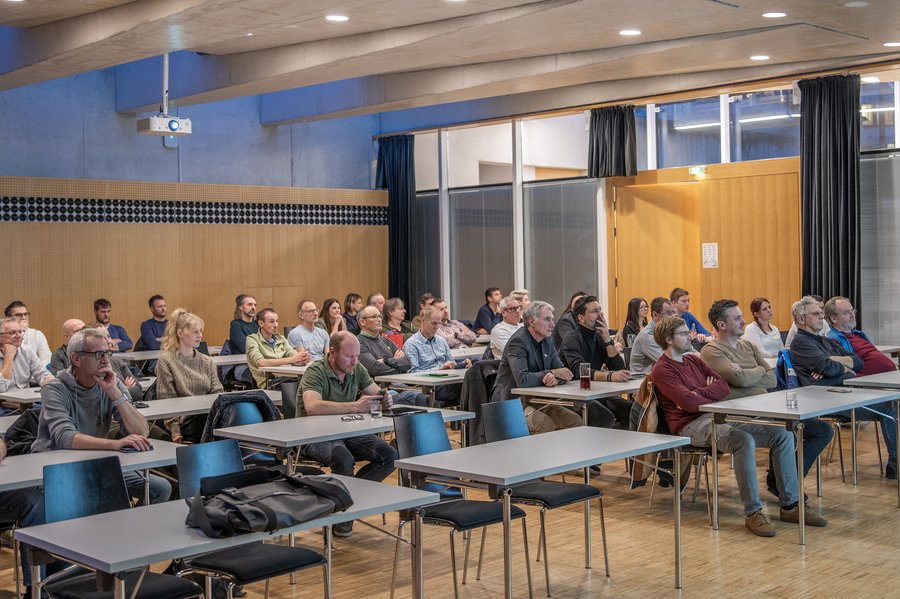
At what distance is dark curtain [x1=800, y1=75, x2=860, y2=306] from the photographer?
34.1 feet

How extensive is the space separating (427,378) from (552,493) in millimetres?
2910

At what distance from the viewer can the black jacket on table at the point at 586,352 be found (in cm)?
798

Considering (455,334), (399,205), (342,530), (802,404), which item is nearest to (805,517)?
(802,404)

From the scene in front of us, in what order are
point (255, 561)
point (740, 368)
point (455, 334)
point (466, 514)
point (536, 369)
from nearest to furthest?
point (255, 561) < point (466, 514) < point (740, 368) < point (536, 369) < point (455, 334)

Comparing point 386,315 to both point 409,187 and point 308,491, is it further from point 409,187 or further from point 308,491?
point 308,491

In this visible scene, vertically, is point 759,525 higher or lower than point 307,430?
lower

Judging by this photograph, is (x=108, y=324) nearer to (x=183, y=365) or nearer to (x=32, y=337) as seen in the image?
(x=32, y=337)

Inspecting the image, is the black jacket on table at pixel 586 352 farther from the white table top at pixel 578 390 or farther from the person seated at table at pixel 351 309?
the person seated at table at pixel 351 309

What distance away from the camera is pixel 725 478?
7867 mm

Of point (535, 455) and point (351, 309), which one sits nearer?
point (535, 455)

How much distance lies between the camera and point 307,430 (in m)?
5.61

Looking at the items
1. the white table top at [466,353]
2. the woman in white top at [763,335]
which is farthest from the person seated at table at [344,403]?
the woman in white top at [763,335]

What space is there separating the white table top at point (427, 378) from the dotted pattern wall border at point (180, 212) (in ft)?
18.1

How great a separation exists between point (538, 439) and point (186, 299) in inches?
336
